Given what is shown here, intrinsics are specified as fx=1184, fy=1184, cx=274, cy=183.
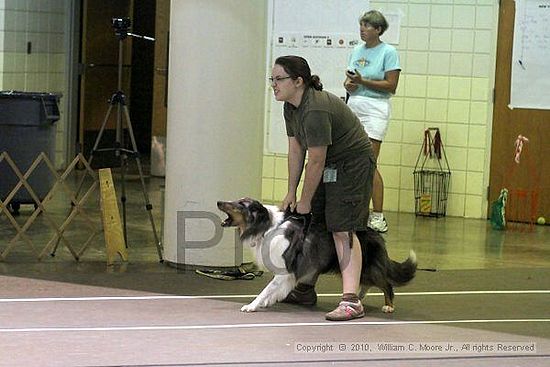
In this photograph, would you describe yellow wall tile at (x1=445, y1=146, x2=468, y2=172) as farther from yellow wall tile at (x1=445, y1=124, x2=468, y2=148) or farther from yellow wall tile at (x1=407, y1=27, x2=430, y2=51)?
yellow wall tile at (x1=407, y1=27, x2=430, y2=51)

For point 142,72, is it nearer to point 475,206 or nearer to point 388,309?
point 475,206

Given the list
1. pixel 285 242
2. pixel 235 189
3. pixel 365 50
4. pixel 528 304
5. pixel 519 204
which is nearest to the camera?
pixel 285 242

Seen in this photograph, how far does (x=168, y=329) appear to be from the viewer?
6527mm

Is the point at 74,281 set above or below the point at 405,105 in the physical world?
below

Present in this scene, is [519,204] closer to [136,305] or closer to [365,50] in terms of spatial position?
[365,50]

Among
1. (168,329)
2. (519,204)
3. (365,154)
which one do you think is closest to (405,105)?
(519,204)

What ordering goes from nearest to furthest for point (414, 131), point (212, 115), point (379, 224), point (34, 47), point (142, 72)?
point (212, 115)
point (379, 224)
point (414, 131)
point (34, 47)
point (142, 72)

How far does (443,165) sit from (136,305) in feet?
16.3

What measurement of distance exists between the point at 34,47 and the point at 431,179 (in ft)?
16.2

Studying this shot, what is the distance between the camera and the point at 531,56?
1107 centimetres

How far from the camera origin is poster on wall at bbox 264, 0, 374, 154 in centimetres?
1136

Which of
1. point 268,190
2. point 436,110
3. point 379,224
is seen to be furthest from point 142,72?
point 379,224

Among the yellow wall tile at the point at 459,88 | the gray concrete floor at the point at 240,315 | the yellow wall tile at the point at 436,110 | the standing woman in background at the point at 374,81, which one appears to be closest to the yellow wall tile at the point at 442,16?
the yellow wall tile at the point at 459,88

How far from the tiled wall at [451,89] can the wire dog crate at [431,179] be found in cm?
7
